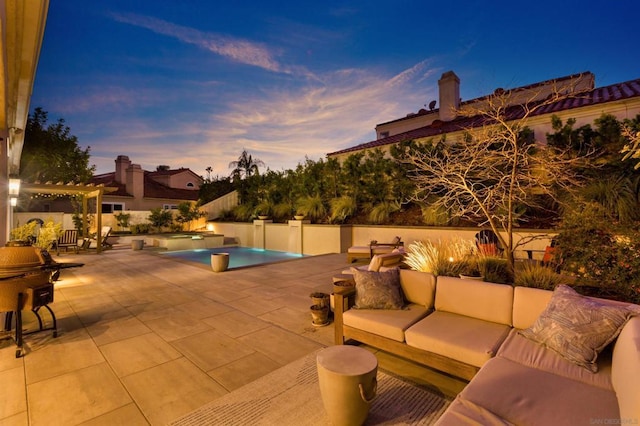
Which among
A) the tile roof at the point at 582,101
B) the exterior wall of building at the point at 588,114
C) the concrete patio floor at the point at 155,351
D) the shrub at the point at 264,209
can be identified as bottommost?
the concrete patio floor at the point at 155,351

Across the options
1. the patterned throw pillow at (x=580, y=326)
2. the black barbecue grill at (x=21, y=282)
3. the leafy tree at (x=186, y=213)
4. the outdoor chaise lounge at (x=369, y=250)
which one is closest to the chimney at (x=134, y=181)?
the leafy tree at (x=186, y=213)

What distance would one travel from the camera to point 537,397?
5.65ft

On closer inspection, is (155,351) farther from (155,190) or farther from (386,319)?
(155,190)

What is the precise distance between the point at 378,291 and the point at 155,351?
2626 millimetres

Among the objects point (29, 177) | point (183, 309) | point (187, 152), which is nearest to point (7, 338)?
point (183, 309)

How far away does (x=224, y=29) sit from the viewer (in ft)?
39.8

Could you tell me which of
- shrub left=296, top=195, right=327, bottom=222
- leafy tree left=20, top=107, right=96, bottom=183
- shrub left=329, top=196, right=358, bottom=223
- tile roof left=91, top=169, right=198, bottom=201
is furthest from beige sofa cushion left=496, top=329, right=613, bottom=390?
tile roof left=91, top=169, right=198, bottom=201

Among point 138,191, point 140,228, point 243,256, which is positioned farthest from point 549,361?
point 138,191

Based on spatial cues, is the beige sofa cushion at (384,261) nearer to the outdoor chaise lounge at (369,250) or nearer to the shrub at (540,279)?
the shrub at (540,279)

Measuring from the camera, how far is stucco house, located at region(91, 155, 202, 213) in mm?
18781

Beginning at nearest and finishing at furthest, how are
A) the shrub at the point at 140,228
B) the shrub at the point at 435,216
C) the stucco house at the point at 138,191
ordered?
the shrub at the point at 435,216 < the shrub at the point at 140,228 < the stucco house at the point at 138,191

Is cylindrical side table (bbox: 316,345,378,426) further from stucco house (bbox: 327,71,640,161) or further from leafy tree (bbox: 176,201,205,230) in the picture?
leafy tree (bbox: 176,201,205,230)

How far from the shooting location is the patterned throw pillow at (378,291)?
3236 millimetres

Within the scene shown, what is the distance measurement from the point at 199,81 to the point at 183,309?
12.8m
